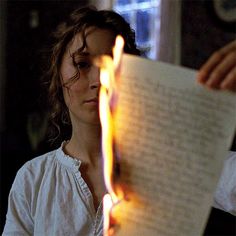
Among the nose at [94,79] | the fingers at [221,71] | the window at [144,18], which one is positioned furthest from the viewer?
the window at [144,18]

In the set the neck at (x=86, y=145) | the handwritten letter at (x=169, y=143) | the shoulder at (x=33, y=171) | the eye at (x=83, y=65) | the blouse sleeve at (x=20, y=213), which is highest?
the eye at (x=83, y=65)

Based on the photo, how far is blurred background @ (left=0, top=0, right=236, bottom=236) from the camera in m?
1.93

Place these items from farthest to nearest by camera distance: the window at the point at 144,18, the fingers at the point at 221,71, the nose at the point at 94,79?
the window at the point at 144,18
the nose at the point at 94,79
the fingers at the point at 221,71

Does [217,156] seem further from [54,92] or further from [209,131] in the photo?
[54,92]

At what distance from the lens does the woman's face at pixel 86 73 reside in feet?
1.84

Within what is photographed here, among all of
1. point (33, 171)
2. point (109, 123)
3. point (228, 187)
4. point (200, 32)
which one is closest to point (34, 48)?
point (200, 32)

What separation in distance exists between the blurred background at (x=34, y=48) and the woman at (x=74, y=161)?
4.23 feet

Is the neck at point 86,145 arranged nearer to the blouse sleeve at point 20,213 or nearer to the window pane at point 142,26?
the blouse sleeve at point 20,213

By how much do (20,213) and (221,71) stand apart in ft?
1.28

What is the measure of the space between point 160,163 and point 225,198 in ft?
0.85

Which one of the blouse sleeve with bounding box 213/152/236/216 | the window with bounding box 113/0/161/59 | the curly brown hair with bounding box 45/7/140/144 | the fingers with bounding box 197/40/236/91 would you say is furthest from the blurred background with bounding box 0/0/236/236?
the fingers with bounding box 197/40/236/91

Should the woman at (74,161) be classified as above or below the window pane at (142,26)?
below

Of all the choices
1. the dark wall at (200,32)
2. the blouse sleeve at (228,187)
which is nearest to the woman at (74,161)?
the blouse sleeve at (228,187)

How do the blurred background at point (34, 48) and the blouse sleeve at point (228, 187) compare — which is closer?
the blouse sleeve at point (228, 187)
